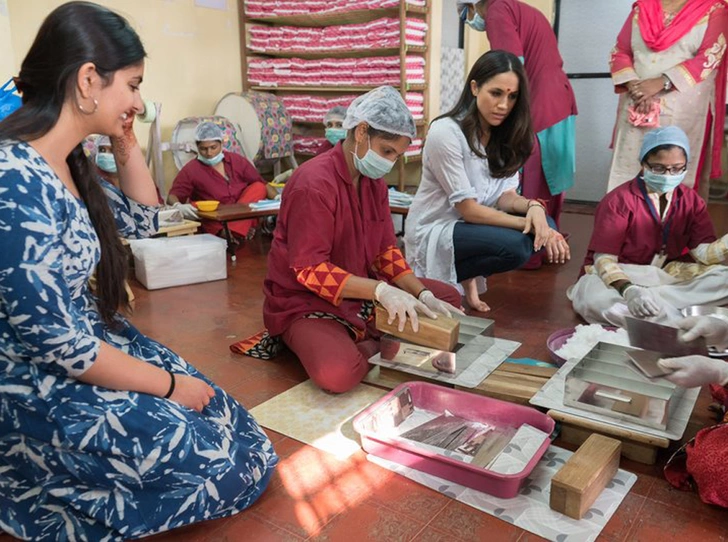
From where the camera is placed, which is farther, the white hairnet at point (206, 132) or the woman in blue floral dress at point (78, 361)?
the white hairnet at point (206, 132)

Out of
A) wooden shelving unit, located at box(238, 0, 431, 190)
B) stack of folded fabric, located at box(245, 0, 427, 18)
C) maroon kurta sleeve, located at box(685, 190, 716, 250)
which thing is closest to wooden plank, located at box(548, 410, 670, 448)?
maroon kurta sleeve, located at box(685, 190, 716, 250)

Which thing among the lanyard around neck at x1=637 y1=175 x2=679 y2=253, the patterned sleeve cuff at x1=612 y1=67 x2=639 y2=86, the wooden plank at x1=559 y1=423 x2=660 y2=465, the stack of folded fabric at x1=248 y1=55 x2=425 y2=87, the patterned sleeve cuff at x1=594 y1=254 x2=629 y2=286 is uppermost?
the stack of folded fabric at x1=248 y1=55 x2=425 y2=87

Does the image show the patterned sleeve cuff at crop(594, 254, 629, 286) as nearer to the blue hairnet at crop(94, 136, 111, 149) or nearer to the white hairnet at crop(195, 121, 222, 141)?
Answer: the white hairnet at crop(195, 121, 222, 141)

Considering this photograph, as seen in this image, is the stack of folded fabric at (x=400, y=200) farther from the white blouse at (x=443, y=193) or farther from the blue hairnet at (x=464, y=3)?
the blue hairnet at (x=464, y=3)

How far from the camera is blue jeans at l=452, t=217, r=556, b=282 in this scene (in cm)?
282

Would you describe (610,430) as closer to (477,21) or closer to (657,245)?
(657,245)

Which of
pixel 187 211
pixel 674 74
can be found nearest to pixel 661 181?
pixel 674 74

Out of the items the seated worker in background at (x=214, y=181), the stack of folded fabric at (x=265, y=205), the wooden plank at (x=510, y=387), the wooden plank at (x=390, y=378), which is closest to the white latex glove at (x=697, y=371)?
the wooden plank at (x=510, y=387)

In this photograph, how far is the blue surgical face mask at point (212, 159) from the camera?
4.47 metres

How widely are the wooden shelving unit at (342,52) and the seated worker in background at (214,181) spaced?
45.7 inches

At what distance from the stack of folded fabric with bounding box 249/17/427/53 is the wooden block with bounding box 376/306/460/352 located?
3190mm

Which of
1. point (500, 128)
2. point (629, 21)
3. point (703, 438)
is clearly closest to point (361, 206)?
point (500, 128)

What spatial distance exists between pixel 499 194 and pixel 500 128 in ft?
1.09

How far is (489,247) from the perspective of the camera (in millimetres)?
2855
